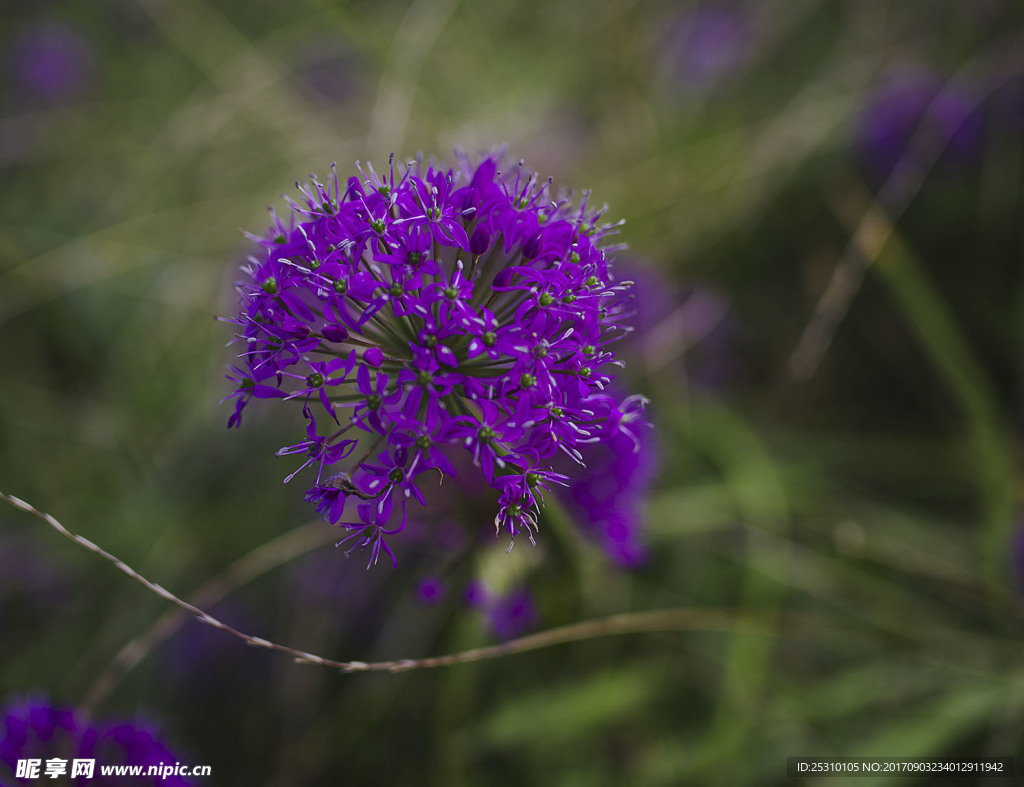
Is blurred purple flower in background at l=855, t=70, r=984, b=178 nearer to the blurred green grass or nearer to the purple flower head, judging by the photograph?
the blurred green grass

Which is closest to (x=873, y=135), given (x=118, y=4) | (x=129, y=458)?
(x=129, y=458)

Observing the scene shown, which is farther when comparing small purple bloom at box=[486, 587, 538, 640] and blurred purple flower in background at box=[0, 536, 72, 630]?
blurred purple flower in background at box=[0, 536, 72, 630]

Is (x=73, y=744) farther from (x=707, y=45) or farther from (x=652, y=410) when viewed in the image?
(x=707, y=45)

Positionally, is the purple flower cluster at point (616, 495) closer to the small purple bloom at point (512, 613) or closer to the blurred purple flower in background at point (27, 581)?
the small purple bloom at point (512, 613)

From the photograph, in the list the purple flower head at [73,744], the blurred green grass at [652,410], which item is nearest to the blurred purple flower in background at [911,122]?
the blurred green grass at [652,410]

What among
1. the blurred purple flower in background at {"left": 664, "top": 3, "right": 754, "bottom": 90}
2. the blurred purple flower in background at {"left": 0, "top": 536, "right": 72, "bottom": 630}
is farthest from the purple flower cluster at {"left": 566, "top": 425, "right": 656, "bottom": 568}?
the blurred purple flower in background at {"left": 664, "top": 3, "right": 754, "bottom": 90}

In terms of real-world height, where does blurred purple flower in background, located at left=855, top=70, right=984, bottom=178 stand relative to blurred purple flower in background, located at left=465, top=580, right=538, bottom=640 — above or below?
above

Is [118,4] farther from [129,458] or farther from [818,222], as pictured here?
[818,222]
